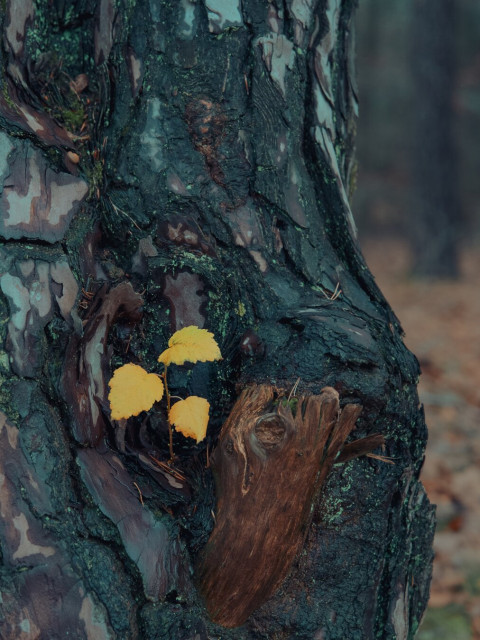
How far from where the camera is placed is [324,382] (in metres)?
1.34

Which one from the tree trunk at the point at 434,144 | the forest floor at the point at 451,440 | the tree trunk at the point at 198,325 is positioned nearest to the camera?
the tree trunk at the point at 198,325

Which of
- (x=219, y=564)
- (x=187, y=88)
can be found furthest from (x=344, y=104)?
(x=219, y=564)

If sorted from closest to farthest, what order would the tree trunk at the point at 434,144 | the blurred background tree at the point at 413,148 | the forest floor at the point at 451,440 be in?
the forest floor at the point at 451,440 < the tree trunk at the point at 434,144 < the blurred background tree at the point at 413,148

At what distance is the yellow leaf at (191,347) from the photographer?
128 cm

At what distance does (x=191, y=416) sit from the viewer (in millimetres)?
1293

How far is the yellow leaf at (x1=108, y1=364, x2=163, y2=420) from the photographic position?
1.23 m

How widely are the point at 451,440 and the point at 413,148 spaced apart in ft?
17.7

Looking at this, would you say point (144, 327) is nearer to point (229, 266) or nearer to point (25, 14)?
point (229, 266)

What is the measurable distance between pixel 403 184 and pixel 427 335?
9.70 metres

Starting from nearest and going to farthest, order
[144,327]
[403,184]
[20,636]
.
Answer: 1. [20,636]
2. [144,327]
3. [403,184]

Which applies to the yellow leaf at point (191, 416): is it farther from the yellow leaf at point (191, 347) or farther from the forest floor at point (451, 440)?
the forest floor at point (451, 440)

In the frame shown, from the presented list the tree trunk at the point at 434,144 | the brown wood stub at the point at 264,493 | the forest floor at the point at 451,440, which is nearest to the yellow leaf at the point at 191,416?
the brown wood stub at the point at 264,493

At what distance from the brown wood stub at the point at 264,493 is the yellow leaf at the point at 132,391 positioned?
0.20m

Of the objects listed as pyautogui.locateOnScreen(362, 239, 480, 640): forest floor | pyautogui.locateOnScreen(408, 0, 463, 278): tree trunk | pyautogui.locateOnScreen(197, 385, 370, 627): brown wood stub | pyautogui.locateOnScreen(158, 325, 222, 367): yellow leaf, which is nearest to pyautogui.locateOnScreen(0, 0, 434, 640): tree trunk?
pyautogui.locateOnScreen(197, 385, 370, 627): brown wood stub
